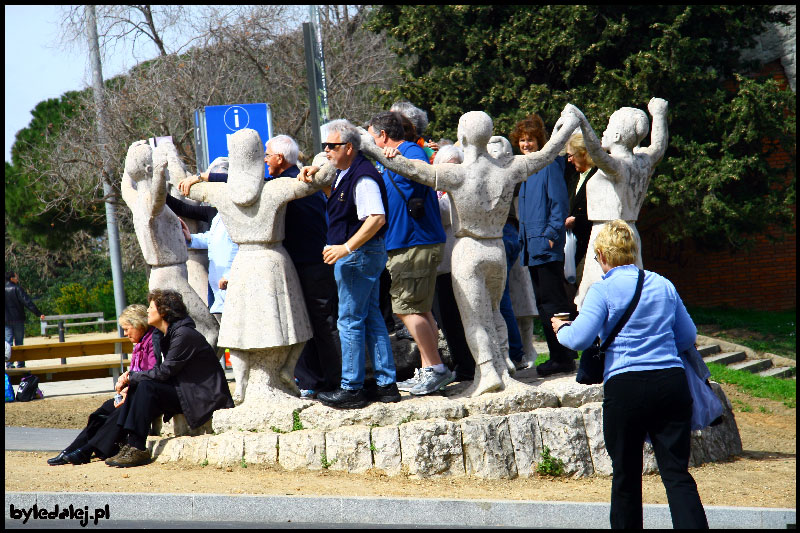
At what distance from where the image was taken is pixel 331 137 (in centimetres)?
614

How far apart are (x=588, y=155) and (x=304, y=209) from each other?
7.84 ft

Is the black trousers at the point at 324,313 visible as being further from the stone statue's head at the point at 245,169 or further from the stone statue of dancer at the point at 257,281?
the stone statue's head at the point at 245,169

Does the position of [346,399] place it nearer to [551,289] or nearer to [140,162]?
[551,289]

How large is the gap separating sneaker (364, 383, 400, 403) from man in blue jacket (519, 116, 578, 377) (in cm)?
153

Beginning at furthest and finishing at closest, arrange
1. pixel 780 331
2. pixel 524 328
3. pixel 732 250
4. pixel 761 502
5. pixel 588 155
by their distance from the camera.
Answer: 1. pixel 732 250
2. pixel 780 331
3. pixel 524 328
4. pixel 588 155
5. pixel 761 502

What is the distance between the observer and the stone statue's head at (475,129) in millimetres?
6605

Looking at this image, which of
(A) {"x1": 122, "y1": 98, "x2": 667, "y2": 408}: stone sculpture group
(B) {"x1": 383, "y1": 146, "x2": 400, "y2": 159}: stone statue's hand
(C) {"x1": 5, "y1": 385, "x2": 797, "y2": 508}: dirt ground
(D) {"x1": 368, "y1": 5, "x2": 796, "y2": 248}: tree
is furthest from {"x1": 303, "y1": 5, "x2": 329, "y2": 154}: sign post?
(D) {"x1": 368, "y1": 5, "x2": 796, "y2": 248}: tree

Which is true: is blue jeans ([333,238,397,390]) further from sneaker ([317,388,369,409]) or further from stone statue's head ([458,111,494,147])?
stone statue's head ([458,111,494,147])

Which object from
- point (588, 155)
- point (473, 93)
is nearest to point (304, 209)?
point (588, 155)

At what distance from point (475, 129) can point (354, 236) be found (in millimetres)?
1362

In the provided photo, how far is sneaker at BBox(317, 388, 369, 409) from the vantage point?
21.0ft

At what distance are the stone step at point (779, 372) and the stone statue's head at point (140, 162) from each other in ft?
34.9

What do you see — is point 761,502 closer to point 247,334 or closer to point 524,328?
point 524,328

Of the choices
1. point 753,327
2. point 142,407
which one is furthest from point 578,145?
point 753,327
